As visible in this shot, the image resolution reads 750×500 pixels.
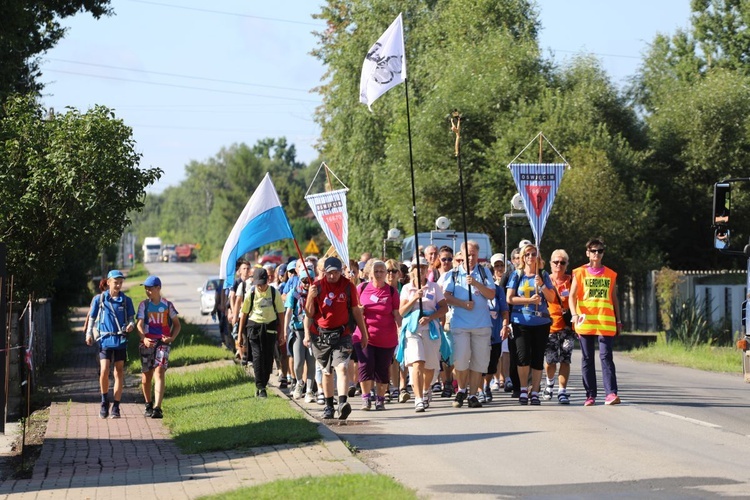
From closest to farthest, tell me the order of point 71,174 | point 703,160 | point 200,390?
point 71,174, point 200,390, point 703,160

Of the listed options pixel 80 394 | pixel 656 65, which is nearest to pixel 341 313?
pixel 80 394

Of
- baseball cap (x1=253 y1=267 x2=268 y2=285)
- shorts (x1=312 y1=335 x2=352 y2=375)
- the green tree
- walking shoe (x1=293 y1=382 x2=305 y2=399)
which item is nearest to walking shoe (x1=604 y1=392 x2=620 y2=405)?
shorts (x1=312 y1=335 x2=352 y2=375)

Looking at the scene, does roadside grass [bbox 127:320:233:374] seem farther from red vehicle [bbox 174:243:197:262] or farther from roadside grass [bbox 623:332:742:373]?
red vehicle [bbox 174:243:197:262]

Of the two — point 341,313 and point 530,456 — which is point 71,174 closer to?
point 341,313

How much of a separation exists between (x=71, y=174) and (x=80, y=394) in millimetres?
4291

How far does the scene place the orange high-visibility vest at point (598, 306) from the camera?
570 inches

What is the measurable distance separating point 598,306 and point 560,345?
3.48 ft

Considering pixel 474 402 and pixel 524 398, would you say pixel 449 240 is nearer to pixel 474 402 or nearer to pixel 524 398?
pixel 524 398

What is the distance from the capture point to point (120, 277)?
49.4ft

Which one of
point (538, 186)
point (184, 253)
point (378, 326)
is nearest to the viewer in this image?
point (378, 326)

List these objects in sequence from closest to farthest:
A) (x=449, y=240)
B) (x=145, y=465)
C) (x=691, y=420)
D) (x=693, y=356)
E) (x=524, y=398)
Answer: (x=145, y=465)
(x=691, y=420)
(x=524, y=398)
(x=693, y=356)
(x=449, y=240)

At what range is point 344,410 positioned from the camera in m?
13.2

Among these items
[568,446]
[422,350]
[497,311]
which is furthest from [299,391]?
[568,446]

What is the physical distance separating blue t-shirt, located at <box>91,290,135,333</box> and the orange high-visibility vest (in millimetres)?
5477
